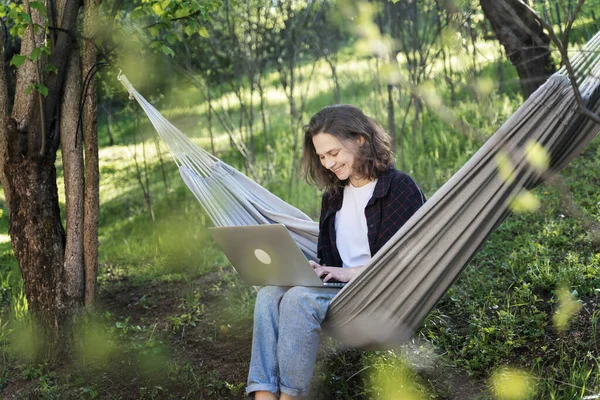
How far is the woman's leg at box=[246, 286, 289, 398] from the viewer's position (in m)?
2.01

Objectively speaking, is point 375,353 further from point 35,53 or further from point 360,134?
point 35,53

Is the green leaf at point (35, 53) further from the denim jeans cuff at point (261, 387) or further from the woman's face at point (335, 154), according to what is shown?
the denim jeans cuff at point (261, 387)

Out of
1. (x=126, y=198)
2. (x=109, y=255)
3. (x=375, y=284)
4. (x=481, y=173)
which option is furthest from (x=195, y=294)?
(x=126, y=198)

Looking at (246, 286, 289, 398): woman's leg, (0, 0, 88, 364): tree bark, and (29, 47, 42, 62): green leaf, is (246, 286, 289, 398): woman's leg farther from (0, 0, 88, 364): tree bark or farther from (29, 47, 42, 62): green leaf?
(29, 47, 42, 62): green leaf

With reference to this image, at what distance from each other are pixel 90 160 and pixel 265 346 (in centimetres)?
113

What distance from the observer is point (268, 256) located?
2.10 meters

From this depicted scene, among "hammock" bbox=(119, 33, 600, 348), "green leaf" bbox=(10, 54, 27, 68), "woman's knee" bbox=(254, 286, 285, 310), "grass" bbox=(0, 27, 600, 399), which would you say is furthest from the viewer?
"green leaf" bbox=(10, 54, 27, 68)

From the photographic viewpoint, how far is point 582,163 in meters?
3.95

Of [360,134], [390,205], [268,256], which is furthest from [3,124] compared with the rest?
[390,205]

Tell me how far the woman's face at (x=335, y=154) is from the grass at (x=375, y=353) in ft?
1.54

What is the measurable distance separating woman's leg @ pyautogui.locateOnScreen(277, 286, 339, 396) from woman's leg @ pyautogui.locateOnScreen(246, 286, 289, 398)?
34mm

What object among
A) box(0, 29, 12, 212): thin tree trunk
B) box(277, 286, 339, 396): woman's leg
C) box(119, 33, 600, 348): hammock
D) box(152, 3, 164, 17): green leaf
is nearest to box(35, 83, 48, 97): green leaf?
box(0, 29, 12, 212): thin tree trunk

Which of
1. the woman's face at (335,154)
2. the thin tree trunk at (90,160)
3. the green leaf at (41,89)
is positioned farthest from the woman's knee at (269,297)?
the green leaf at (41,89)

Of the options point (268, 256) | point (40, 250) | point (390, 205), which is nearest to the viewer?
point (268, 256)
